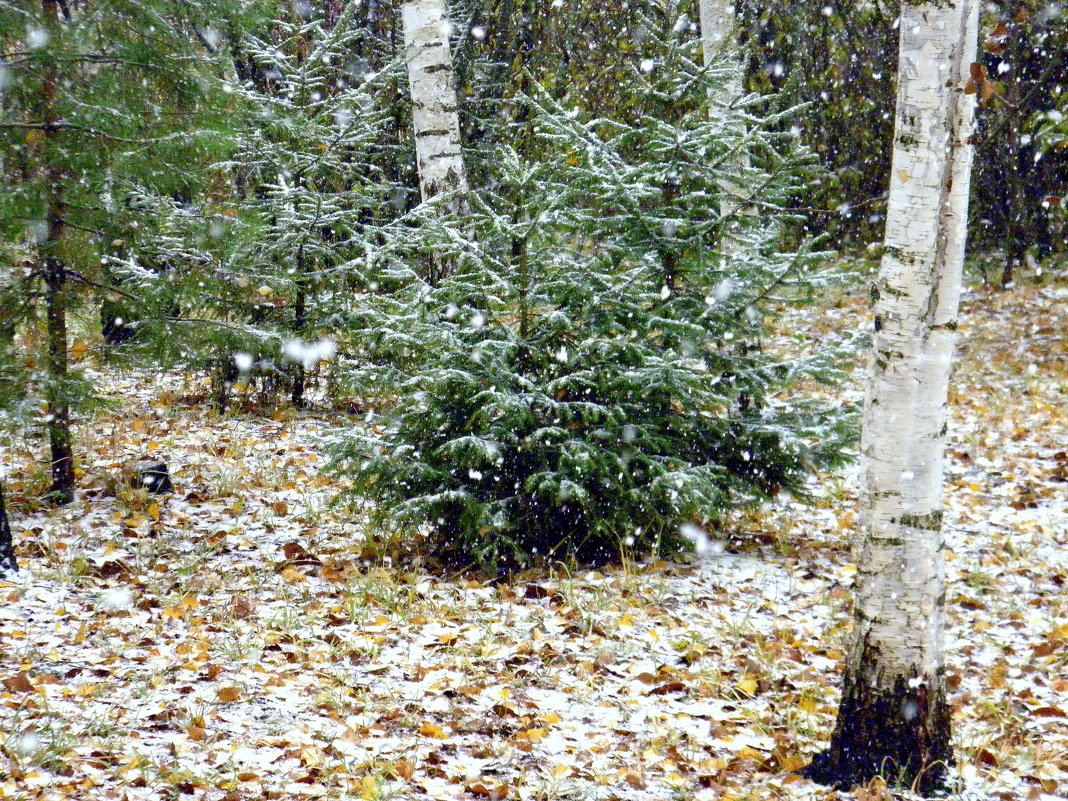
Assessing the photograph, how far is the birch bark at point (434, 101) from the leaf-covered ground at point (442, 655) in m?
2.74

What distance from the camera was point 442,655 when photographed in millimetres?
4934

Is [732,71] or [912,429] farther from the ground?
[732,71]

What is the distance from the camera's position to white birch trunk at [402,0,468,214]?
737 cm

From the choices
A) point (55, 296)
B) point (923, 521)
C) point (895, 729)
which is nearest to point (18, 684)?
point (55, 296)

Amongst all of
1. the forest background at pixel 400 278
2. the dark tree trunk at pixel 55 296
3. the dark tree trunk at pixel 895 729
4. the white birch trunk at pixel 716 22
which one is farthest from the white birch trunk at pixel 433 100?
the dark tree trunk at pixel 895 729

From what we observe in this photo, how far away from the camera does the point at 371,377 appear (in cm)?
618

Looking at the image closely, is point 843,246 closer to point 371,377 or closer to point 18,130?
point 371,377

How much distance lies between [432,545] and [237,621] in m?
1.56

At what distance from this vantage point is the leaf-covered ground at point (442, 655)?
3.84m

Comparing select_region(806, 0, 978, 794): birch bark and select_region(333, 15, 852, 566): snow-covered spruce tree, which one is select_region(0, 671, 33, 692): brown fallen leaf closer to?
select_region(333, 15, 852, 566): snow-covered spruce tree

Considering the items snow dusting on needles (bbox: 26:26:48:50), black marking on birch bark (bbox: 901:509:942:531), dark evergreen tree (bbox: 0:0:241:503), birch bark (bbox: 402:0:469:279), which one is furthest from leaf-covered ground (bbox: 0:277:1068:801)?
snow dusting on needles (bbox: 26:26:48:50)

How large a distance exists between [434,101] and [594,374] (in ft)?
9.95

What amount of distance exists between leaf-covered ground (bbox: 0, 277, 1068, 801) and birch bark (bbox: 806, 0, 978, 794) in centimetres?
29

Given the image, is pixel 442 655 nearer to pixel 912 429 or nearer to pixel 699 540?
pixel 699 540
